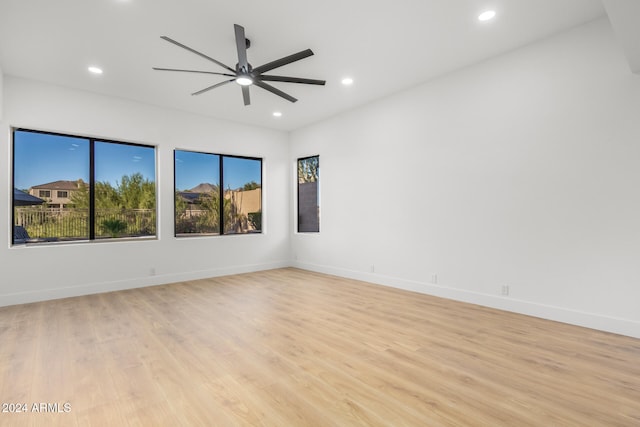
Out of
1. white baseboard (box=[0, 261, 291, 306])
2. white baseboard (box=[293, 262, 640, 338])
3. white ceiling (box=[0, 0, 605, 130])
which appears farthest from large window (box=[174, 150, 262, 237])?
white baseboard (box=[293, 262, 640, 338])

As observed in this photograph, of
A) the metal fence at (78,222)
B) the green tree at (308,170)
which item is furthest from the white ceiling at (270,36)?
the green tree at (308,170)

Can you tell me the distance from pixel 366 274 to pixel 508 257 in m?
2.38

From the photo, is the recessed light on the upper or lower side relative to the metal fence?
upper

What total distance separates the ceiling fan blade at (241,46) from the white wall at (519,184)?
9.03 feet

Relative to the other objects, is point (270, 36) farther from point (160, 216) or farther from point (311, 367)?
point (160, 216)

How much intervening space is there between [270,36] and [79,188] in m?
4.03

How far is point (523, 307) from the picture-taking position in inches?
146

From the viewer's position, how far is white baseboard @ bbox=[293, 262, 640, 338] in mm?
3119

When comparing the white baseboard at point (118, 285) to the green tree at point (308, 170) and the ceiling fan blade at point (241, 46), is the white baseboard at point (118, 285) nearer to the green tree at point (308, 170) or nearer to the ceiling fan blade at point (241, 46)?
the green tree at point (308, 170)

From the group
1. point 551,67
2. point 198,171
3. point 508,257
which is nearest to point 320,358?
point 508,257

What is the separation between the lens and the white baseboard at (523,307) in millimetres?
3119

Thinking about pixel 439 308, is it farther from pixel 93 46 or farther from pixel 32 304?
pixel 32 304

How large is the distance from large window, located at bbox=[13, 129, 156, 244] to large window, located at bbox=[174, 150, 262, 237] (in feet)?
1.75

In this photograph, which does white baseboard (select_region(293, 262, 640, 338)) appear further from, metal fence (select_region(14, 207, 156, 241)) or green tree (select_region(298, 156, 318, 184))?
metal fence (select_region(14, 207, 156, 241))
